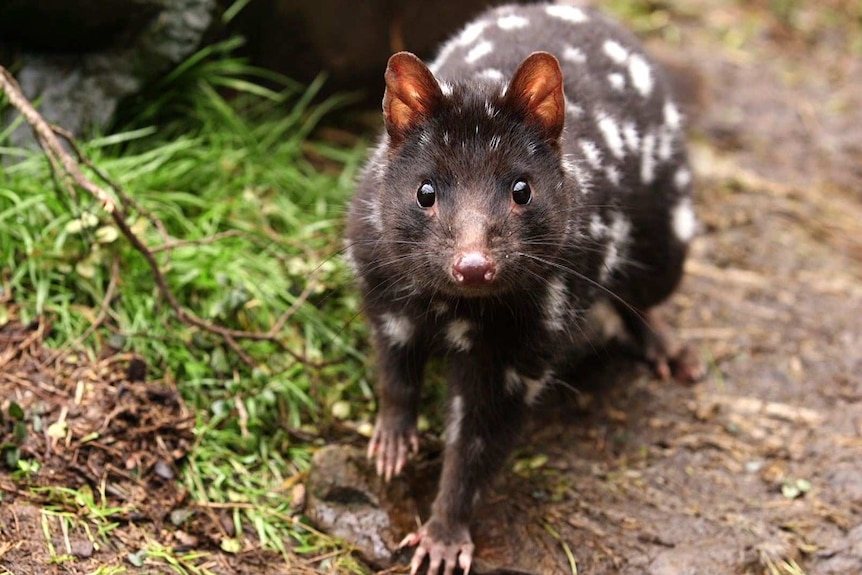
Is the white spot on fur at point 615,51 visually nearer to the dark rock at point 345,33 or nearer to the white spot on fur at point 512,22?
the white spot on fur at point 512,22

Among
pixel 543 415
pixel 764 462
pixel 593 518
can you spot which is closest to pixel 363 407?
pixel 543 415

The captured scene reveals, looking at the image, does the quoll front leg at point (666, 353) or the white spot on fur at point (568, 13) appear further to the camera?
the quoll front leg at point (666, 353)

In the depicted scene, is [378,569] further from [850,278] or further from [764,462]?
[850,278]

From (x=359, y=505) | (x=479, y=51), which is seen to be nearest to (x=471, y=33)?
(x=479, y=51)

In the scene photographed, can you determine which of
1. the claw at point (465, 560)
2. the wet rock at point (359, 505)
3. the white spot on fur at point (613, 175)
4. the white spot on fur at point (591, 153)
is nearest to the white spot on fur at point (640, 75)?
the white spot on fur at point (613, 175)

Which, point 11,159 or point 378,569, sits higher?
point 11,159

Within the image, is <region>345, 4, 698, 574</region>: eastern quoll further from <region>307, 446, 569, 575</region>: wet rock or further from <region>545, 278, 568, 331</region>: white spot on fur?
<region>307, 446, 569, 575</region>: wet rock

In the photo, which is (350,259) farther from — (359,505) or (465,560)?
(465,560)
